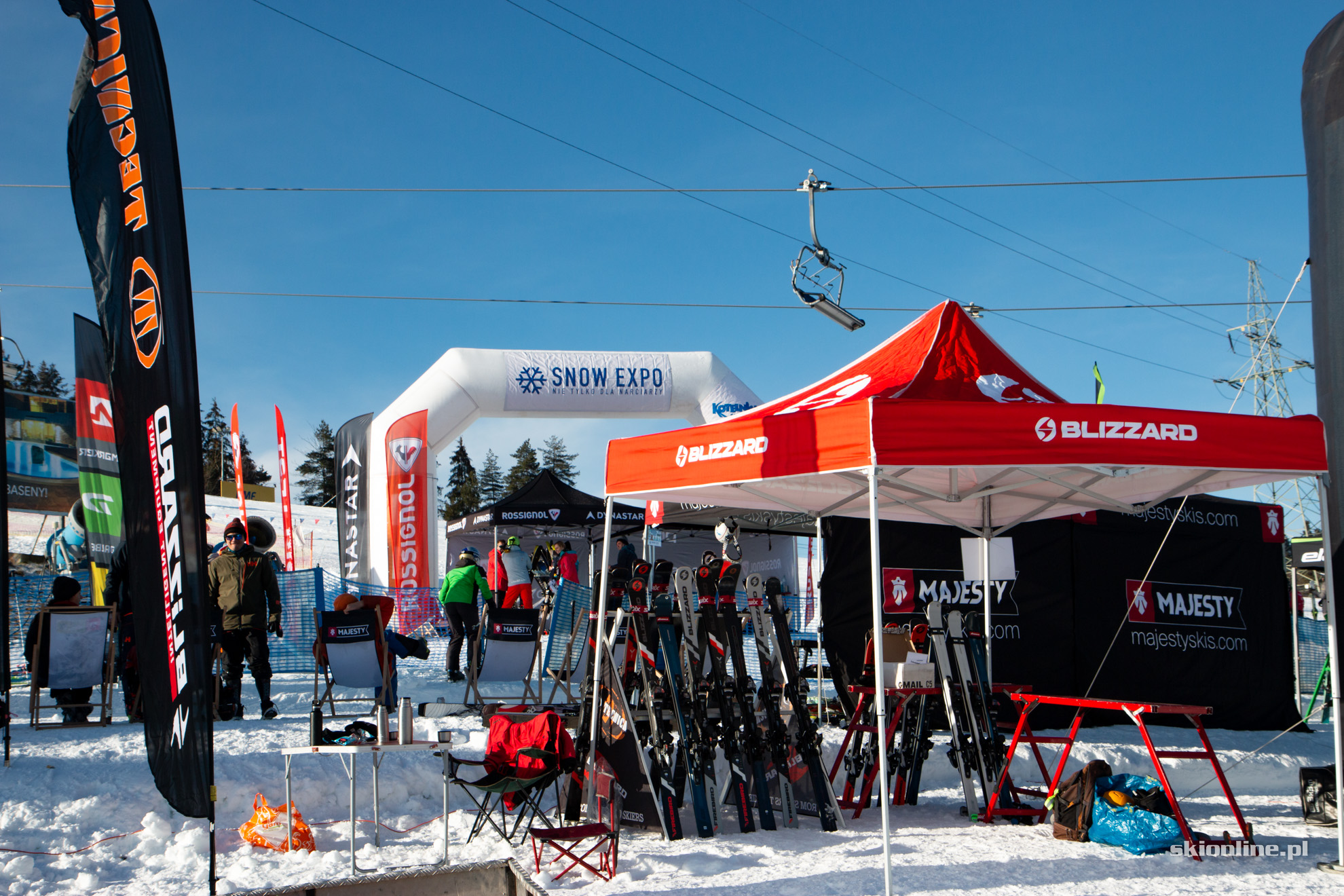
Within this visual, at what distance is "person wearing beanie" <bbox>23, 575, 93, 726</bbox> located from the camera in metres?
7.50

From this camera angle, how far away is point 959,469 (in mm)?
6707

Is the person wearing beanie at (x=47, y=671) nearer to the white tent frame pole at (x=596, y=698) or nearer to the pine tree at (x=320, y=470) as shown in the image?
the white tent frame pole at (x=596, y=698)

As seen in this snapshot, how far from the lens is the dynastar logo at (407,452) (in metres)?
15.6

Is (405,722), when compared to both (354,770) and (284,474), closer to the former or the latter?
(354,770)

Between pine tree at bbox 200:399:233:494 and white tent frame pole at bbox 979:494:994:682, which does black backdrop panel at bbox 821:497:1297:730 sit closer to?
white tent frame pole at bbox 979:494:994:682

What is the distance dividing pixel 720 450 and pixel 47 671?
558 cm

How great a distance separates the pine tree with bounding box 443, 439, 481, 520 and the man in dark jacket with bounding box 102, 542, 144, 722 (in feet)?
157

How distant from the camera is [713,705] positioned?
583cm

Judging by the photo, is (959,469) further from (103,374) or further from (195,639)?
(103,374)

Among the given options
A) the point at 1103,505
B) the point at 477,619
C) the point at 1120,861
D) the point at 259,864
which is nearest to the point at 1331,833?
the point at 1120,861

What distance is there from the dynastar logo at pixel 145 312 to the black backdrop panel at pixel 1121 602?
253 inches

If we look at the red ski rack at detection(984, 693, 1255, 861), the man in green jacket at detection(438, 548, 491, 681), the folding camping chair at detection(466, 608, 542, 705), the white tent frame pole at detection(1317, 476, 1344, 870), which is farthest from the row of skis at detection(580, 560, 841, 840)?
the man in green jacket at detection(438, 548, 491, 681)

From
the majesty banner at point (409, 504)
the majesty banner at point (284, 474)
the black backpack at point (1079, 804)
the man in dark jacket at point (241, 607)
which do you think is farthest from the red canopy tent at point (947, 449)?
the majesty banner at point (284, 474)

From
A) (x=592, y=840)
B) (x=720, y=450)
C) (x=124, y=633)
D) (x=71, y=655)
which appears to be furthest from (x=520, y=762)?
(x=124, y=633)
